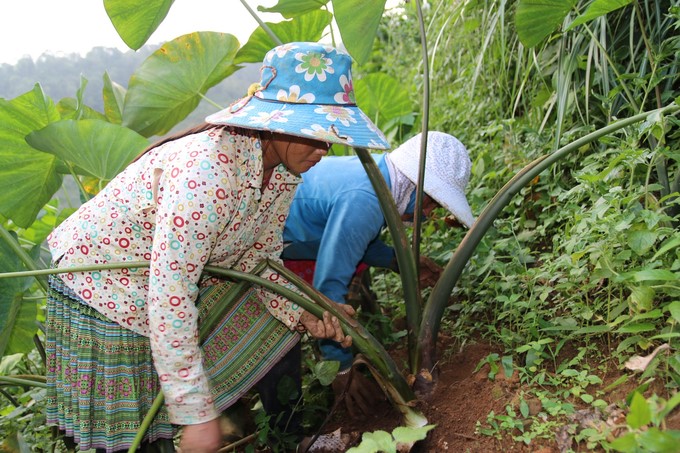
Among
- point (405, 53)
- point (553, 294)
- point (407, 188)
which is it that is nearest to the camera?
point (553, 294)

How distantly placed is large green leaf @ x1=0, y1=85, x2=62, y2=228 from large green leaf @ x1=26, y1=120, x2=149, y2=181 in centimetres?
14

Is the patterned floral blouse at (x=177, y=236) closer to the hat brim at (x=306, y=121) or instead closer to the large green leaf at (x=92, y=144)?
the hat brim at (x=306, y=121)

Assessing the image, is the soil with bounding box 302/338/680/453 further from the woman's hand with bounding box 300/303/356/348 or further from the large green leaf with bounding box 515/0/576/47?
the large green leaf with bounding box 515/0/576/47

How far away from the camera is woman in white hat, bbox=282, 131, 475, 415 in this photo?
1684 millimetres

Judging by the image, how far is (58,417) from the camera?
1.40 meters

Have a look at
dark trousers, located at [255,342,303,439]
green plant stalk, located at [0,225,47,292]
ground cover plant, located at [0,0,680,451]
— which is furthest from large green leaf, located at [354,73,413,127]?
green plant stalk, located at [0,225,47,292]

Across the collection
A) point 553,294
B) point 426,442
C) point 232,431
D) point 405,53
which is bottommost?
point 232,431

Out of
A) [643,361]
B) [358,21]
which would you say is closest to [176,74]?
[358,21]

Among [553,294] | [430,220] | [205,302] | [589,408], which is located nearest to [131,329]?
[205,302]

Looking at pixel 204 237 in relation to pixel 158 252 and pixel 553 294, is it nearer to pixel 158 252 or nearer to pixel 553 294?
pixel 158 252

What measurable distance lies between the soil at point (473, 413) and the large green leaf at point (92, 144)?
967 millimetres

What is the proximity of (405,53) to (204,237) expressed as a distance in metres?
3.21

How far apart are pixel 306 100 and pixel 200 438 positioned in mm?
660

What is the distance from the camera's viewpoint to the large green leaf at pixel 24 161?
175 centimetres
